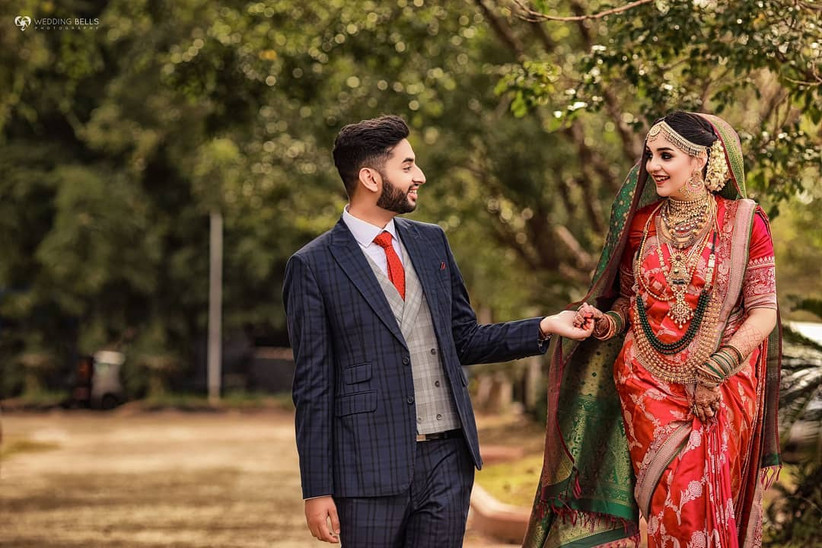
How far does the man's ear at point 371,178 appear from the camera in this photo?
4.72m

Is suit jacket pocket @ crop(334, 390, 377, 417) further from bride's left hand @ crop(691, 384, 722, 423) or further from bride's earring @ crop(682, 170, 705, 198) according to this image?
bride's earring @ crop(682, 170, 705, 198)

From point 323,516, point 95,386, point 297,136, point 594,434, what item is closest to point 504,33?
point 297,136

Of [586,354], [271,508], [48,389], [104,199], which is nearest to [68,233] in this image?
[104,199]

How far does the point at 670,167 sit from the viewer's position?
192 inches

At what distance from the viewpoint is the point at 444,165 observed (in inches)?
711

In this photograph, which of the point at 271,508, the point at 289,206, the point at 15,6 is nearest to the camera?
the point at 271,508

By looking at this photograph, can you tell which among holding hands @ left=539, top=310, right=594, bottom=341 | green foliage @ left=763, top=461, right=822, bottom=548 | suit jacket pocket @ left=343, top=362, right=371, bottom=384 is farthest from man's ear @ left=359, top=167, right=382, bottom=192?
green foliage @ left=763, top=461, right=822, bottom=548

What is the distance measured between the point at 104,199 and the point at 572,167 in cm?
1692

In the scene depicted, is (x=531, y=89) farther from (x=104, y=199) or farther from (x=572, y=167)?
(x=104, y=199)

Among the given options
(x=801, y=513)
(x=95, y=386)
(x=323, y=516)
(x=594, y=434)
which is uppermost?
(x=594, y=434)

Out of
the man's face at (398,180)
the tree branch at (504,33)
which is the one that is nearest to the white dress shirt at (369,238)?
the man's face at (398,180)

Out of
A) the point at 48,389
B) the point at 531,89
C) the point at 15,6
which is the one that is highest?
the point at 15,6

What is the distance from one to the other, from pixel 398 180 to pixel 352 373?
702 mm

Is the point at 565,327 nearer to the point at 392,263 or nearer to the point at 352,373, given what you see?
the point at 392,263
